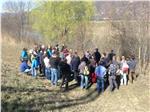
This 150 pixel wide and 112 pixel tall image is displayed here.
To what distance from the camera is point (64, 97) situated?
22.6m

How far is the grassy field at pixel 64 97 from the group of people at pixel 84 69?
0.42 m

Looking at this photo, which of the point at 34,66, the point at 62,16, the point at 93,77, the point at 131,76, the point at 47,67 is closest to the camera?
the point at 93,77

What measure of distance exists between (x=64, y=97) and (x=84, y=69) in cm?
212

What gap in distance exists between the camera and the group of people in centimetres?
2369

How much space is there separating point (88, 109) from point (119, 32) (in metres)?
17.9

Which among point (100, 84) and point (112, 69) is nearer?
point (112, 69)

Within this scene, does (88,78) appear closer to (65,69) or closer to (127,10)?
(65,69)

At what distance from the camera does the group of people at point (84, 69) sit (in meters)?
23.7

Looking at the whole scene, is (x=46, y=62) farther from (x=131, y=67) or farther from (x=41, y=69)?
(x=131, y=67)

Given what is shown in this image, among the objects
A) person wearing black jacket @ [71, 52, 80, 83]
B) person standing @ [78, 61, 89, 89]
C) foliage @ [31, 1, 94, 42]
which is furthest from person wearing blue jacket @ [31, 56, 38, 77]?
foliage @ [31, 1, 94, 42]

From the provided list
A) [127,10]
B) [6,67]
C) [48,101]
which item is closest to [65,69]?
[48,101]

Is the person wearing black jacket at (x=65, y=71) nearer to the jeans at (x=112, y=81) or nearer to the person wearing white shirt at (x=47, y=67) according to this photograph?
the person wearing white shirt at (x=47, y=67)

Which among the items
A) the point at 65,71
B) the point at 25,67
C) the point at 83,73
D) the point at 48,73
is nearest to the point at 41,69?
the point at 25,67

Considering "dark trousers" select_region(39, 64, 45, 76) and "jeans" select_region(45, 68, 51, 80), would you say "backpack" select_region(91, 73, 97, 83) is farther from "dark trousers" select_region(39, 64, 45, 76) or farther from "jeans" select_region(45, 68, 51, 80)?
"dark trousers" select_region(39, 64, 45, 76)
